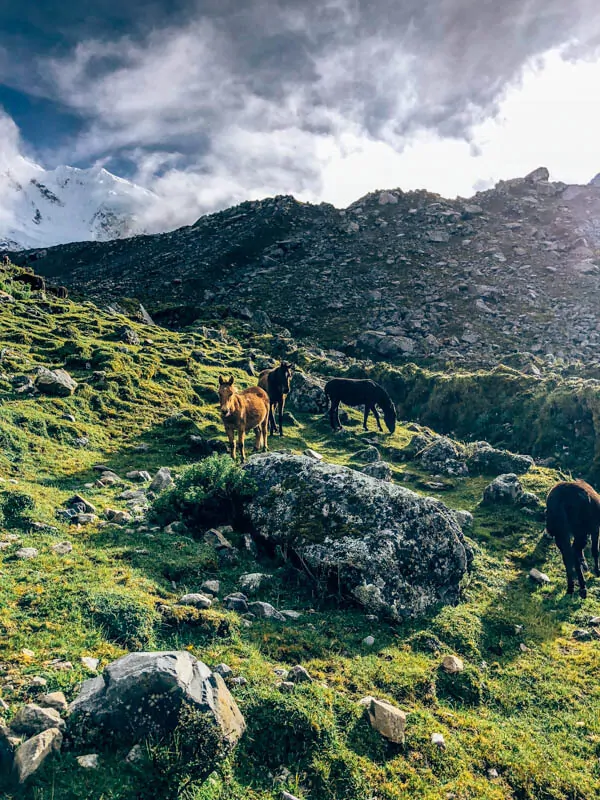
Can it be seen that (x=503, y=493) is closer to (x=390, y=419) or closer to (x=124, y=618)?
(x=390, y=419)

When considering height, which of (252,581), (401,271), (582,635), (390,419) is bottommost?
(582,635)

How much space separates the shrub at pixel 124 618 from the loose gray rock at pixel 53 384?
10732 mm

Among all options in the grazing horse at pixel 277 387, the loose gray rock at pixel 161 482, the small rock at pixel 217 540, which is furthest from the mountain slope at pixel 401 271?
the small rock at pixel 217 540

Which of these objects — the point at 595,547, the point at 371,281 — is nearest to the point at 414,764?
the point at 595,547

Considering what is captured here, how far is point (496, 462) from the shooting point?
17.3 m

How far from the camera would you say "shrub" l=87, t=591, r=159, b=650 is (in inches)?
217

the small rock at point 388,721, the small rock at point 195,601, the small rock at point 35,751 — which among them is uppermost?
the small rock at point 35,751

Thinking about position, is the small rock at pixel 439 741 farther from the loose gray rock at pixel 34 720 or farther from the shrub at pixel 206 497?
the shrub at pixel 206 497

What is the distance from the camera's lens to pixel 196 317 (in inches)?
1748

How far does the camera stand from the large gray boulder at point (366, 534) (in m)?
7.83

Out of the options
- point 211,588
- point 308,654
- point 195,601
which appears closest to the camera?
point 308,654

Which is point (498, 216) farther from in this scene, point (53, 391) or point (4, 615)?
point (4, 615)

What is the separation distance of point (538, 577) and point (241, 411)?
883 centimetres

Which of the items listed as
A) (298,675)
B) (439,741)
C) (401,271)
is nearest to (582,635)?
(439,741)
